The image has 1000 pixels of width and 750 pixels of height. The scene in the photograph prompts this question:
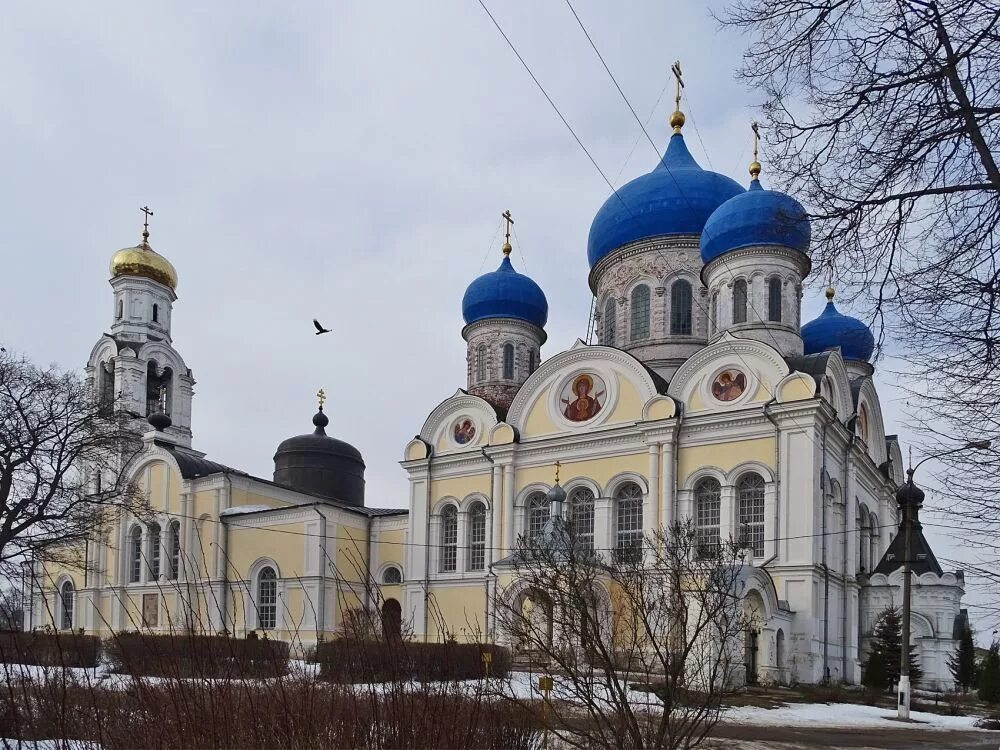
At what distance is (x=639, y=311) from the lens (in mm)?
31547

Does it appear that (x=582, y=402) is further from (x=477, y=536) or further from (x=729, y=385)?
(x=477, y=536)

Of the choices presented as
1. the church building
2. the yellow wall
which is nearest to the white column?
the church building

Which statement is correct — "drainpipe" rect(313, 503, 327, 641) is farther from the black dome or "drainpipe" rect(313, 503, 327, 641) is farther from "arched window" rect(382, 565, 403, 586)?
the black dome

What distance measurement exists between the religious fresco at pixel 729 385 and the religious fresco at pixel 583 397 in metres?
3.62

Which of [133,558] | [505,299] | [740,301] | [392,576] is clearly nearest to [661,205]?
[740,301]

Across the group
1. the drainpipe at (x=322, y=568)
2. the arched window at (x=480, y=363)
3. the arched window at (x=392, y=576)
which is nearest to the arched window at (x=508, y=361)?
the arched window at (x=480, y=363)

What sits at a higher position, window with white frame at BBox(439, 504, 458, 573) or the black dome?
the black dome

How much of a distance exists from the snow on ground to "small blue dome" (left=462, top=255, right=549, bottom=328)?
69.0 ft

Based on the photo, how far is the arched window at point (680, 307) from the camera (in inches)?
1216

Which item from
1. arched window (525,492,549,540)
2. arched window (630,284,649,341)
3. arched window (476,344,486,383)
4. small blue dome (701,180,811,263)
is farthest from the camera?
arched window (476,344,486,383)

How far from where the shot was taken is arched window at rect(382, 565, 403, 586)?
32281 mm

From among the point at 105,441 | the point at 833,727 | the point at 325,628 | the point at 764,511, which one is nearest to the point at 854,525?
the point at 764,511

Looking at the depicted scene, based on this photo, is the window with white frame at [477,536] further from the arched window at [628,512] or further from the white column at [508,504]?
the arched window at [628,512]

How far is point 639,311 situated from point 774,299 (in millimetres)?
5599
